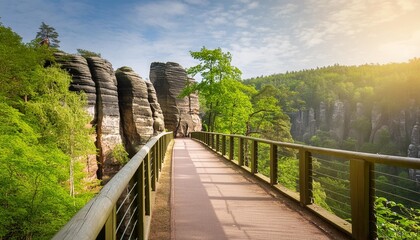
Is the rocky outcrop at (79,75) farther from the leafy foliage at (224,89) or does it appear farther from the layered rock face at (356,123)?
the layered rock face at (356,123)

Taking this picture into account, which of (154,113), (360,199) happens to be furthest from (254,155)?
(154,113)

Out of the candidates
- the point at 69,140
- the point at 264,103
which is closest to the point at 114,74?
the point at 69,140

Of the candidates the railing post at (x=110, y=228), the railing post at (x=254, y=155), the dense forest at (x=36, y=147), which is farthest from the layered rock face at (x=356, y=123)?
the railing post at (x=110, y=228)

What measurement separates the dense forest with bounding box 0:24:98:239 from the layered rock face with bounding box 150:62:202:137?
2316 cm

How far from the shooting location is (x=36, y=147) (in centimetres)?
1539

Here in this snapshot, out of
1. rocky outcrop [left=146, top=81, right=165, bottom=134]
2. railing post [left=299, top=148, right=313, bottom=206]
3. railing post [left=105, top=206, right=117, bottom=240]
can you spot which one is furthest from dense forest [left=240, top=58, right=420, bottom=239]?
railing post [left=105, top=206, right=117, bottom=240]

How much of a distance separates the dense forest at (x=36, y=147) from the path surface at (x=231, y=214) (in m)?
6.91

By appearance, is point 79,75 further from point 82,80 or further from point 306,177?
point 306,177

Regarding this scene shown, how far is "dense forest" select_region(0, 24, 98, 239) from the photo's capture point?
11.1m

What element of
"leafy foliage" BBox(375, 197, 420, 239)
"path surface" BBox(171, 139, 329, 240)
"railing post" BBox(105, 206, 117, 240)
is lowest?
"leafy foliage" BBox(375, 197, 420, 239)

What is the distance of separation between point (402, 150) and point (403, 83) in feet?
75.4

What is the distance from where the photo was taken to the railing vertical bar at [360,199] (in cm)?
352

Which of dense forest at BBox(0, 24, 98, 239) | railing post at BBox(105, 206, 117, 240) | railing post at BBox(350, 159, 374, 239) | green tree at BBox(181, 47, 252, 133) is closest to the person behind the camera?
railing post at BBox(105, 206, 117, 240)

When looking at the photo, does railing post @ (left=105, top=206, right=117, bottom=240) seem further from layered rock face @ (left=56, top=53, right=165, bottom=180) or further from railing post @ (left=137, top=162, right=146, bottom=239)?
layered rock face @ (left=56, top=53, right=165, bottom=180)
